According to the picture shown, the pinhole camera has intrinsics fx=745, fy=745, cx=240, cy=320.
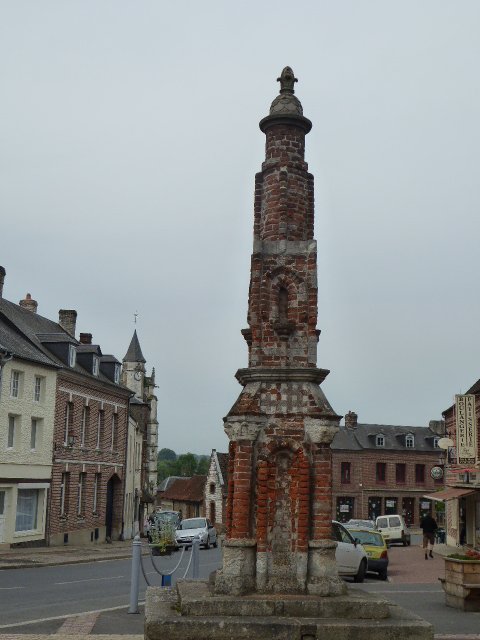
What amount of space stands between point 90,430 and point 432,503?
1473 inches

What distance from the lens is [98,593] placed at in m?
15.5

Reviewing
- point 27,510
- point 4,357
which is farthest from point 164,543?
point 27,510

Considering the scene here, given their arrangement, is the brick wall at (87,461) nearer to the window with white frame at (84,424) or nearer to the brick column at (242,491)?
the window with white frame at (84,424)

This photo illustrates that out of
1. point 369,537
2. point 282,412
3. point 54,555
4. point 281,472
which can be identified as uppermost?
point 282,412

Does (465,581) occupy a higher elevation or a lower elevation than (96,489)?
lower

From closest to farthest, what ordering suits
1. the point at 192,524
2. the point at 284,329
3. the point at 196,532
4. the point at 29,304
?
1. the point at 284,329
2. the point at 196,532
3. the point at 192,524
4. the point at 29,304

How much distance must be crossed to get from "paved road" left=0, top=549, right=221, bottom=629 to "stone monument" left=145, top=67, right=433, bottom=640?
4.23 metres

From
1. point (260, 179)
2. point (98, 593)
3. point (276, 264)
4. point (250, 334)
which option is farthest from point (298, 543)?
point (98, 593)

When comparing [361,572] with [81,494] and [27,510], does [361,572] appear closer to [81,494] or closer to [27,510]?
[27,510]

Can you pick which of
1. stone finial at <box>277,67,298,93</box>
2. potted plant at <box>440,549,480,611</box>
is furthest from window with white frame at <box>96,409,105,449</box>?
stone finial at <box>277,67,298,93</box>

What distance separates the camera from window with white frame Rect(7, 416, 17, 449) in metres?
28.3

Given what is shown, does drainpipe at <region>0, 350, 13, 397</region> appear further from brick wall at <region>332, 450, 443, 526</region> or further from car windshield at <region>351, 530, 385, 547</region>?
brick wall at <region>332, 450, 443, 526</region>

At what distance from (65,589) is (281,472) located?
954 cm

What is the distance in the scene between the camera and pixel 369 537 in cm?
2122
